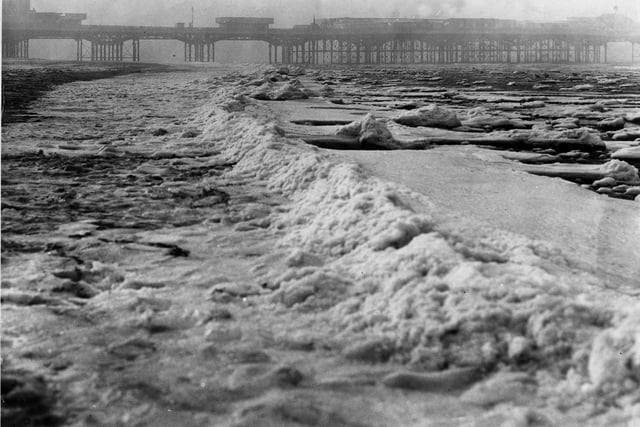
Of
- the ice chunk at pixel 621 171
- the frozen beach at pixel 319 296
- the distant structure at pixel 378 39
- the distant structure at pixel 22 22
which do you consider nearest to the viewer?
the frozen beach at pixel 319 296

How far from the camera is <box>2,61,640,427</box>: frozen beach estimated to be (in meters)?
1.09

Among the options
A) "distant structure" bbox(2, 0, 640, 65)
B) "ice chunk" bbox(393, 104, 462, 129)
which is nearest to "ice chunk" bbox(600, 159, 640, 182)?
"ice chunk" bbox(393, 104, 462, 129)

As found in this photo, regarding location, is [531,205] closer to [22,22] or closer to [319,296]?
[319,296]

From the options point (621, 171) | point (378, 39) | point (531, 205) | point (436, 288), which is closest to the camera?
point (436, 288)

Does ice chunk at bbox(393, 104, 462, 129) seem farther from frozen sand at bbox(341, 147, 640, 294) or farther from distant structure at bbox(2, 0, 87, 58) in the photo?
distant structure at bbox(2, 0, 87, 58)

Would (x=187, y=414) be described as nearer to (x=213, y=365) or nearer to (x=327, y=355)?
(x=213, y=365)

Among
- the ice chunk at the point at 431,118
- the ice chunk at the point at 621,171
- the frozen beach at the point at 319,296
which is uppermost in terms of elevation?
the ice chunk at the point at 431,118

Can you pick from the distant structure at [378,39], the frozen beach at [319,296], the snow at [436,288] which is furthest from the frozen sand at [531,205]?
the distant structure at [378,39]

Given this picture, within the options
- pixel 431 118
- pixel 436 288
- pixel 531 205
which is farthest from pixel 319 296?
pixel 431 118

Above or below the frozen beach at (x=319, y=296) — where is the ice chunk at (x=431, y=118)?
above

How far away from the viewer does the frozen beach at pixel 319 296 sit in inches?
43.1

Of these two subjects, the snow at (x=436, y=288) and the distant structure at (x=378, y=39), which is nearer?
the snow at (x=436, y=288)

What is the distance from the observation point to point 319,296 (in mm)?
1564

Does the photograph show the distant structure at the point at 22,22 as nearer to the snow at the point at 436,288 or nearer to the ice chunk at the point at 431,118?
the ice chunk at the point at 431,118
